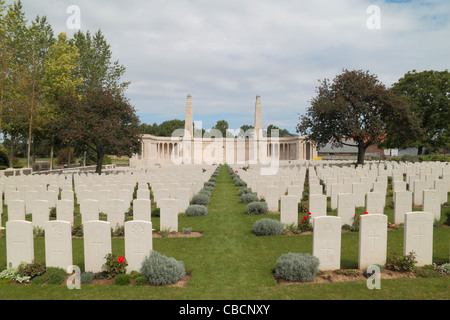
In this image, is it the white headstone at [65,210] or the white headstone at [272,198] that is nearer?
the white headstone at [65,210]

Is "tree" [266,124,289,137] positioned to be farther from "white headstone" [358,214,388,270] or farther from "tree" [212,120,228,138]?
"white headstone" [358,214,388,270]

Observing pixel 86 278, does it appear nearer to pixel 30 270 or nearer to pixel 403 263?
pixel 30 270

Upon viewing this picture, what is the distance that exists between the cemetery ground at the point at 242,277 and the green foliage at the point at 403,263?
38 cm

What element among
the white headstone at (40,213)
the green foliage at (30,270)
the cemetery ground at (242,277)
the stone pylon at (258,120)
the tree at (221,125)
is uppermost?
the tree at (221,125)

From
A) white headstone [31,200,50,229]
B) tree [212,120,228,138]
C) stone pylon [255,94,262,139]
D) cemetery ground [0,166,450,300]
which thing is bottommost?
cemetery ground [0,166,450,300]

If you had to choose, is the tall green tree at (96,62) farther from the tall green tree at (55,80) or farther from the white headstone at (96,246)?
the white headstone at (96,246)

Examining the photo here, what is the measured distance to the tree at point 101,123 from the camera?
26688mm

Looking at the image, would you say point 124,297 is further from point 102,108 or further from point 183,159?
point 183,159

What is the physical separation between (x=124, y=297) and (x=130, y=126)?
2582 centimetres

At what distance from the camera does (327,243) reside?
21.2ft

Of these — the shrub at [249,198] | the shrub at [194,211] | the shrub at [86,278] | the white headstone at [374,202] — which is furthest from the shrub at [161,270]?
the shrub at [249,198]

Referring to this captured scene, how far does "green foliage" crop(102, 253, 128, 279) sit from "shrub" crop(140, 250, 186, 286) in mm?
515

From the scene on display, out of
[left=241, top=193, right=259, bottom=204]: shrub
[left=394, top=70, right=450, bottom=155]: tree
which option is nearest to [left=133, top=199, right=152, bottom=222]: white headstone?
[left=241, top=193, right=259, bottom=204]: shrub

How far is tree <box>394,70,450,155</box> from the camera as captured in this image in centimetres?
3906
